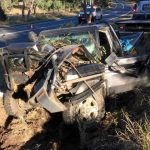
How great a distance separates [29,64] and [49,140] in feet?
4.69

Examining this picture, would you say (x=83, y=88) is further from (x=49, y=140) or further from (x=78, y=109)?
(x=49, y=140)

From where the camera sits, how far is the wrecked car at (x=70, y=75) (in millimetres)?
8945

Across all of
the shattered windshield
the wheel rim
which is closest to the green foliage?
the shattered windshield

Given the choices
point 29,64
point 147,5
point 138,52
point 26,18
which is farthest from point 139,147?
point 26,18

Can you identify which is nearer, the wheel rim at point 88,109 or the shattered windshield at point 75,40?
the wheel rim at point 88,109

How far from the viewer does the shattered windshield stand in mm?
10477

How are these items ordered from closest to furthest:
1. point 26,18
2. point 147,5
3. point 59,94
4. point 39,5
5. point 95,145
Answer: point 95,145
point 59,94
point 147,5
point 26,18
point 39,5

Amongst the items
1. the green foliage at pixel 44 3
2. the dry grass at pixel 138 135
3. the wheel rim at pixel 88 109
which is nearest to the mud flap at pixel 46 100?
the wheel rim at pixel 88 109

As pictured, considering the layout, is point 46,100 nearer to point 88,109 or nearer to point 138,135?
point 88,109

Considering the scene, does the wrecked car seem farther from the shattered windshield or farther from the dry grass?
the dry grass

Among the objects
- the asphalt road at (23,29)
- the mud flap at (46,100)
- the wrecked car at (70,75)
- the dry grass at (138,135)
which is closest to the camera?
the dry grass at (138,135)

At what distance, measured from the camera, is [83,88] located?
372 inches

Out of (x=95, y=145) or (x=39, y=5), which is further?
(x=39, y=5)

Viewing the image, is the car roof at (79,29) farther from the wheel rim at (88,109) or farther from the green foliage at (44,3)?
the green foliage at (44,3)
